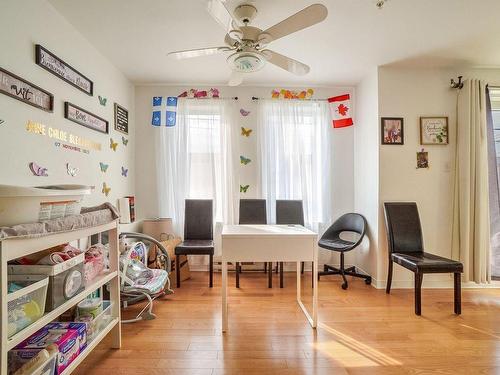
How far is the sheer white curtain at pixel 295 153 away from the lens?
3.47 m

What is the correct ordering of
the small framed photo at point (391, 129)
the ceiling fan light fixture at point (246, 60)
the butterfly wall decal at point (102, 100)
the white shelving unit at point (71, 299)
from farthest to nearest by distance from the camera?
the small framed photo at point (391, 129)
the butterfly wall decal at point (102, 100)
the ceiling fan light fixture at point (246, 60)
the white shelving unit at point (71, 299)

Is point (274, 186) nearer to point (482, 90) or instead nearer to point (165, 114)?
point (165, 114)

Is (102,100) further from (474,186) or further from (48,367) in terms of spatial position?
(474,186)

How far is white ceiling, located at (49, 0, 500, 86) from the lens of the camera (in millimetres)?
1964

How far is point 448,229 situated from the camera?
300 centimetres

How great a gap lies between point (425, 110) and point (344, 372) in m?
2.85

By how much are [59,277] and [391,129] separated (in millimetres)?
3271

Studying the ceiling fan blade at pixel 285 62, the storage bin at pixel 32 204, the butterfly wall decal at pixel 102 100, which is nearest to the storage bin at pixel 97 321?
the storage bin at pixel 32 204

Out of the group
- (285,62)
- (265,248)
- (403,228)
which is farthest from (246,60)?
(403,228)

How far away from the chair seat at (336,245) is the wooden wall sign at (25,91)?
115 inches

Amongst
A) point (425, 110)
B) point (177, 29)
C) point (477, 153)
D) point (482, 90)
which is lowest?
point (477, 153)

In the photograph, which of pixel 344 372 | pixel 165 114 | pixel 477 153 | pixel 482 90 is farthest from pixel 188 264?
pixel 482 90

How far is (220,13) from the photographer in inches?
57.9

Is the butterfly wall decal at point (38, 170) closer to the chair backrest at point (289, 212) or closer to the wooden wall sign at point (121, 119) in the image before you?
the wooden wall sign at point (121, 119)
